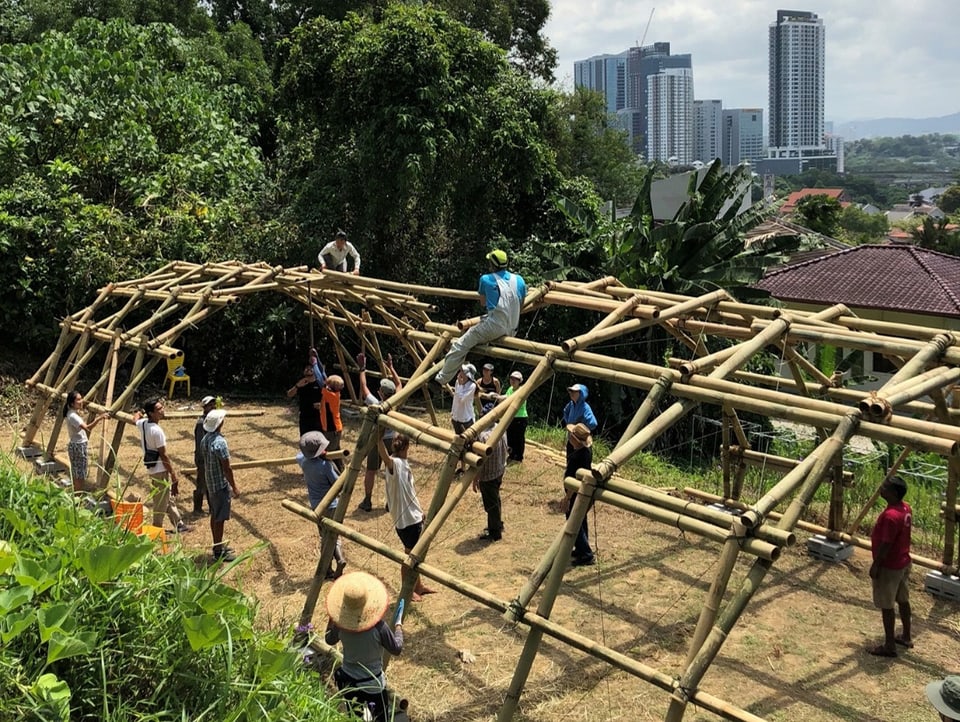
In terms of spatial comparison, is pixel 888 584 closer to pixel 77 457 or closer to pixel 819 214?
pixel 77 457

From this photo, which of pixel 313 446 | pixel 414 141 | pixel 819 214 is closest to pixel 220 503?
pixel 313 446

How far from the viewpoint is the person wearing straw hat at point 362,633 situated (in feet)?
15.5

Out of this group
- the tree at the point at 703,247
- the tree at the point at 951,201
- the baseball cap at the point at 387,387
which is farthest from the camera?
the tree at the point at 951,201

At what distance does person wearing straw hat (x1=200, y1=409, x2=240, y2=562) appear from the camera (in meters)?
7.62

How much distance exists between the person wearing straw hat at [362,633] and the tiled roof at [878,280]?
57.2ft

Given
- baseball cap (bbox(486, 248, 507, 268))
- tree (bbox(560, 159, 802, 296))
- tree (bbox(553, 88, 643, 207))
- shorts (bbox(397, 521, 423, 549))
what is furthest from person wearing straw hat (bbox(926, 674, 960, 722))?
tree (bbox(553, 88, 643, 207))

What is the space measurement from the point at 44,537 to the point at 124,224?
12.0 meters

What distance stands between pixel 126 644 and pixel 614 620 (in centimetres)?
487

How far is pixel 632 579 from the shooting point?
8.04 m

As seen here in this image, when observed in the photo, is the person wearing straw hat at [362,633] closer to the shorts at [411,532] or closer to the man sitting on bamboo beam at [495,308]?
the shorts at [411,532]

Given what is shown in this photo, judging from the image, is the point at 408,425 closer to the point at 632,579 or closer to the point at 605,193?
the point at 632,579

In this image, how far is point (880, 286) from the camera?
2059cm

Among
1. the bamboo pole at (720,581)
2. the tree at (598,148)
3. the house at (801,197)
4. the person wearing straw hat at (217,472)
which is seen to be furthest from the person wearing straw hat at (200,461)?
the house at (801,197)

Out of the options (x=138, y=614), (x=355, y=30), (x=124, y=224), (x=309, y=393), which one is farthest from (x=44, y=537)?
(x=355, y=30)
